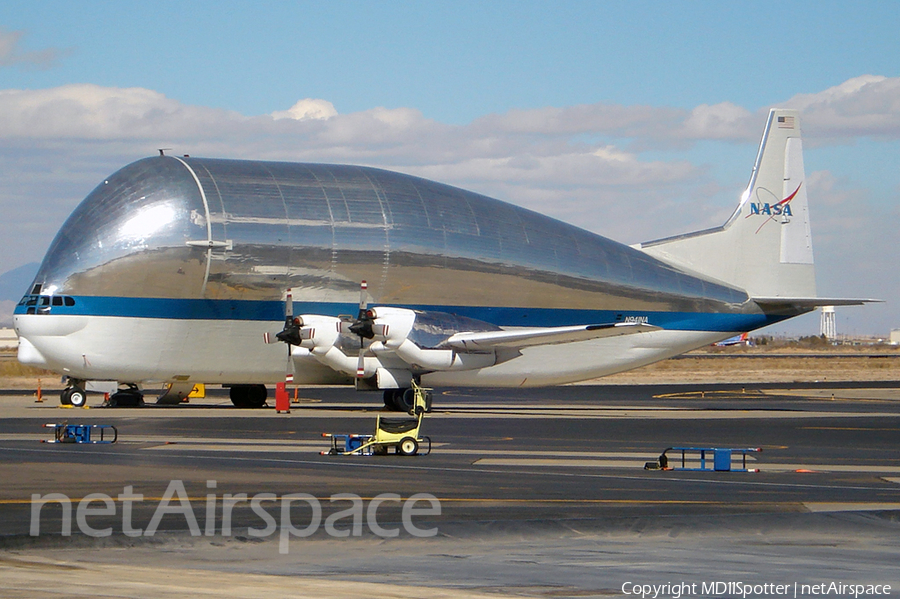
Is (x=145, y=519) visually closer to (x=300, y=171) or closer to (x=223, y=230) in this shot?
(x=223, y=230)

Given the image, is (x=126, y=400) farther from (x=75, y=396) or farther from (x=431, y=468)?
(x=431, y=468)

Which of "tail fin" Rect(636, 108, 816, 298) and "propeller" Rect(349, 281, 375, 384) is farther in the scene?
"tail fin" Rect(636, 108, 816, 298)

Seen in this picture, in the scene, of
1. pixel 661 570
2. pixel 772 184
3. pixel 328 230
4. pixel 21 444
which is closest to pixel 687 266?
pixel 772 184

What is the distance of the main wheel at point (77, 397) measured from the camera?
4112 cm

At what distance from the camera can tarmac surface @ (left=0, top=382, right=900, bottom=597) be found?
9953 mm

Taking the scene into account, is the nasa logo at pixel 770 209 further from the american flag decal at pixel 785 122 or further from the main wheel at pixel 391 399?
the main wheel at pixel 391 399

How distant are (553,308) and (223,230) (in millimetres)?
13062

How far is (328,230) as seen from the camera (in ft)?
129

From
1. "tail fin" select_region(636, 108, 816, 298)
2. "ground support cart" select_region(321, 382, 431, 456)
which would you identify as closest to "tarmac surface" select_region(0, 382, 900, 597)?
"ground support cart" select_region(321, 382, 431, 456)

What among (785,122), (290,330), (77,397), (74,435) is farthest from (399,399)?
(785,122)
